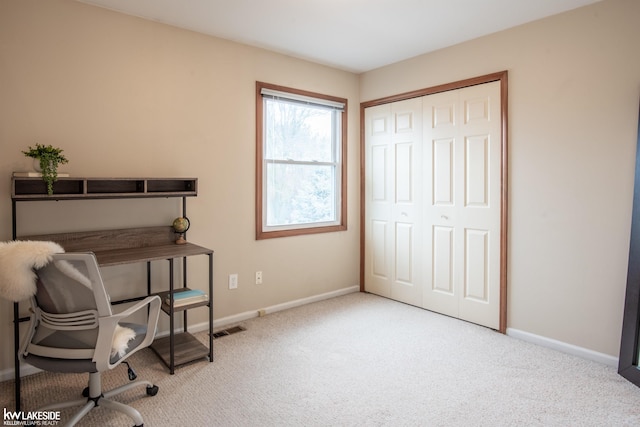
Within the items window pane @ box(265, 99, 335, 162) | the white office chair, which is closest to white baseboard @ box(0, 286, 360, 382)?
the white office chair

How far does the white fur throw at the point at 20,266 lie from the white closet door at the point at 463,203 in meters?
3.01

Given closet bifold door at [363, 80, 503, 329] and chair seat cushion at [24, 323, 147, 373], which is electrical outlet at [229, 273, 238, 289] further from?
chair seat cushion at [24, 323, 147, 373]

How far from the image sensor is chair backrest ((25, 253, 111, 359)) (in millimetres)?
1771

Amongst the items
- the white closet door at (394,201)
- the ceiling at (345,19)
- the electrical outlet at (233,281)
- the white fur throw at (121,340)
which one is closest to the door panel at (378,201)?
the white closet door at (394,201)

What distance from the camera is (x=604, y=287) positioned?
2770 mm

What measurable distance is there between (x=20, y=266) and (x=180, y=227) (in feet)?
4.46

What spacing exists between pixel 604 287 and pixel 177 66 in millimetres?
3486

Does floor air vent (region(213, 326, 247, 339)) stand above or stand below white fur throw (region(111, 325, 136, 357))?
below

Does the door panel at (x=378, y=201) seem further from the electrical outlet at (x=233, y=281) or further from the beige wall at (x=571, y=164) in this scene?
the electrical outlet at (x=233, y=281)

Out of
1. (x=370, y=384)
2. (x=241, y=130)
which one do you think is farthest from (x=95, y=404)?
(x=241, y=130)

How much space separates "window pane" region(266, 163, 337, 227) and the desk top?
102 cm

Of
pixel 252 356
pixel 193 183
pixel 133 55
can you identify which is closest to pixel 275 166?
pixel 193 183

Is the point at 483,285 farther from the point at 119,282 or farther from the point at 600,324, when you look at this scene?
the point at 119,282

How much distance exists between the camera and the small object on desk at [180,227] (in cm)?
305
